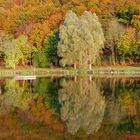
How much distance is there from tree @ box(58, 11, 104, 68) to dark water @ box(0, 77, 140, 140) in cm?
2300

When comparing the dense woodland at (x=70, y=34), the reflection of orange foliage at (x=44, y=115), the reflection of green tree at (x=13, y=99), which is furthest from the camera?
the dense woodland at (x=70, y=34)

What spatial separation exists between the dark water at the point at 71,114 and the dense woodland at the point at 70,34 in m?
24.4

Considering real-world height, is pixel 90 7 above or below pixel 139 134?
above

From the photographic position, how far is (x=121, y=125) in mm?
21688

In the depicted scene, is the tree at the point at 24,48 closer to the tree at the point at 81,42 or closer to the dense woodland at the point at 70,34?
the dense woodland at the point at 70,34

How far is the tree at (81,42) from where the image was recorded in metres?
61.6

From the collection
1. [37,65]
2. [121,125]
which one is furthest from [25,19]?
[121,125]

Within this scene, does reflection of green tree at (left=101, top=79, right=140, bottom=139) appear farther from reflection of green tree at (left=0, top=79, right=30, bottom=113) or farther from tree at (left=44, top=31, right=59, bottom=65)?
tree at (left=44, top=31, right=59, bottom=65)

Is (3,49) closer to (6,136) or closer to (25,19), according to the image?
(25,19)

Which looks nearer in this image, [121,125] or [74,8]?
[121,125]

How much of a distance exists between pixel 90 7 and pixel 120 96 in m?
54.0

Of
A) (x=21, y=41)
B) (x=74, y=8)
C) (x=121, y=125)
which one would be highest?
(x=74, y=8)

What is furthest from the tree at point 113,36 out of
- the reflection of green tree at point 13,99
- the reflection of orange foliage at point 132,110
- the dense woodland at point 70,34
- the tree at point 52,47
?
the reflection of orange foliage at point 132,110

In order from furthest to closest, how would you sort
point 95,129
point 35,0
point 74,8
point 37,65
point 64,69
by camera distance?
1. point 35,0
2. point 74,8
3. point 37,65
4. point 64,69
5. point 95,129
